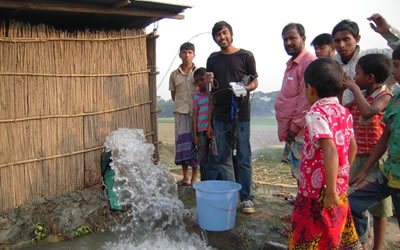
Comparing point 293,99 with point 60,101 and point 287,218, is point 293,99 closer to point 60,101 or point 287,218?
point 287,218

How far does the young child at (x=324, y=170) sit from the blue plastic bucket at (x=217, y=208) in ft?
3.63

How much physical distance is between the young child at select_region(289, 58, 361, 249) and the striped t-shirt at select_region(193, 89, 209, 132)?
235 centimetres

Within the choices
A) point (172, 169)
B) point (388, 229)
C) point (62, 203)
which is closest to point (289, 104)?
point (388, 229)

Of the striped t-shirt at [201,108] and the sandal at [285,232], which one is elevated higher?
the striped t-shirt at [201,108]

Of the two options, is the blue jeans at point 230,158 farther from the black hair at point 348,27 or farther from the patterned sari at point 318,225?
the patterned sari at point 318,225

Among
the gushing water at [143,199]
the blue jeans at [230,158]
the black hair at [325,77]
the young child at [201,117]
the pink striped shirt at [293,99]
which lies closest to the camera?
the black hair at [325,77]

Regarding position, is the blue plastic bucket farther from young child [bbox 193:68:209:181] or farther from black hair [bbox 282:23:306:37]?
black hair [bbox 282:23:306:37]

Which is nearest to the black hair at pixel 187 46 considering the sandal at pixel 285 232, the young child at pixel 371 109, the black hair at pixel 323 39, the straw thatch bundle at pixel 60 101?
the straw thatch bundle at pixel 60 101

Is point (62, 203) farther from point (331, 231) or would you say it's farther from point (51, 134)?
point (331, 231)

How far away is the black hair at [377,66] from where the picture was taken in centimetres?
259

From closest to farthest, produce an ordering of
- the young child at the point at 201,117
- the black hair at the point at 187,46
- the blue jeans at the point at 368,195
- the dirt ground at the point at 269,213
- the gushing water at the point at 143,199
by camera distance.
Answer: the blue jeans at the point at 368,195, the dirt ground at the point at 269,213, the gushing water at the point at 143,199, the young child at the point at 201,117, the black hair at the point at 187,46

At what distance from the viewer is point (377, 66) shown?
259cm

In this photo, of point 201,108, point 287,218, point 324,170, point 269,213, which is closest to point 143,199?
point 201,108

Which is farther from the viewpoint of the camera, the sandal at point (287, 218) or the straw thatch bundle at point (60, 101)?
the straw thatch bundle at point (60, 101)
